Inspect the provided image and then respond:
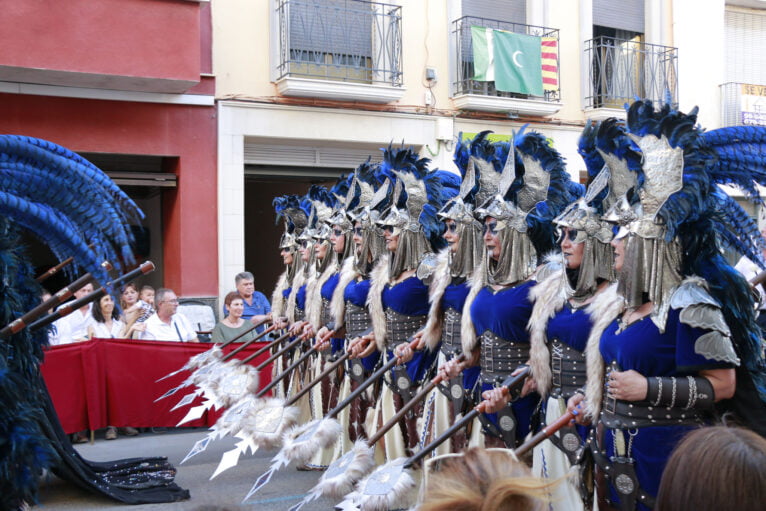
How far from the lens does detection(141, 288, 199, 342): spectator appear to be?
8.70m

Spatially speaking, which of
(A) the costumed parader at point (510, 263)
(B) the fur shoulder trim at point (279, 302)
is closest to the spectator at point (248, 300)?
(B) the fur shoulder trim at point (279, 302)

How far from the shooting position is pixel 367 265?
6.84m

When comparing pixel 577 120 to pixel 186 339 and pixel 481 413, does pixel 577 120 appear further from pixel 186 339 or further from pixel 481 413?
pixel 481 413

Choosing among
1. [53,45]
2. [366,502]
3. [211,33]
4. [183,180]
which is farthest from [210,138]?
[366,502]

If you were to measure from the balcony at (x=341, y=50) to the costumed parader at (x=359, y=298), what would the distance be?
4877mm

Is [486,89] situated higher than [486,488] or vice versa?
[486,89]

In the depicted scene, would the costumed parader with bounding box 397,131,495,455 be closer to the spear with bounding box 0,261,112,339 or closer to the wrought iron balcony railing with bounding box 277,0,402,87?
the spear with bounding box 0,261,112,339

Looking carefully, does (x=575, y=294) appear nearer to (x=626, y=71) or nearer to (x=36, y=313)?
(x=36, y=313)

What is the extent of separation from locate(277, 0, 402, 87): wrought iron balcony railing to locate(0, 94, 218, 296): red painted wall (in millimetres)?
1577

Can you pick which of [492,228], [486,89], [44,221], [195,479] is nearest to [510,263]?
[492,228]

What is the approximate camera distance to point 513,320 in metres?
4.58

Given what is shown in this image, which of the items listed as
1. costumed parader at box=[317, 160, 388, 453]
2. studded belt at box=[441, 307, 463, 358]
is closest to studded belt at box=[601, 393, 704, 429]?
studded belt at box=[441, 307, 463, 358]

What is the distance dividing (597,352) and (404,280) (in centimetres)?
254

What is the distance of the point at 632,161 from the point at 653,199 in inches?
17.8
